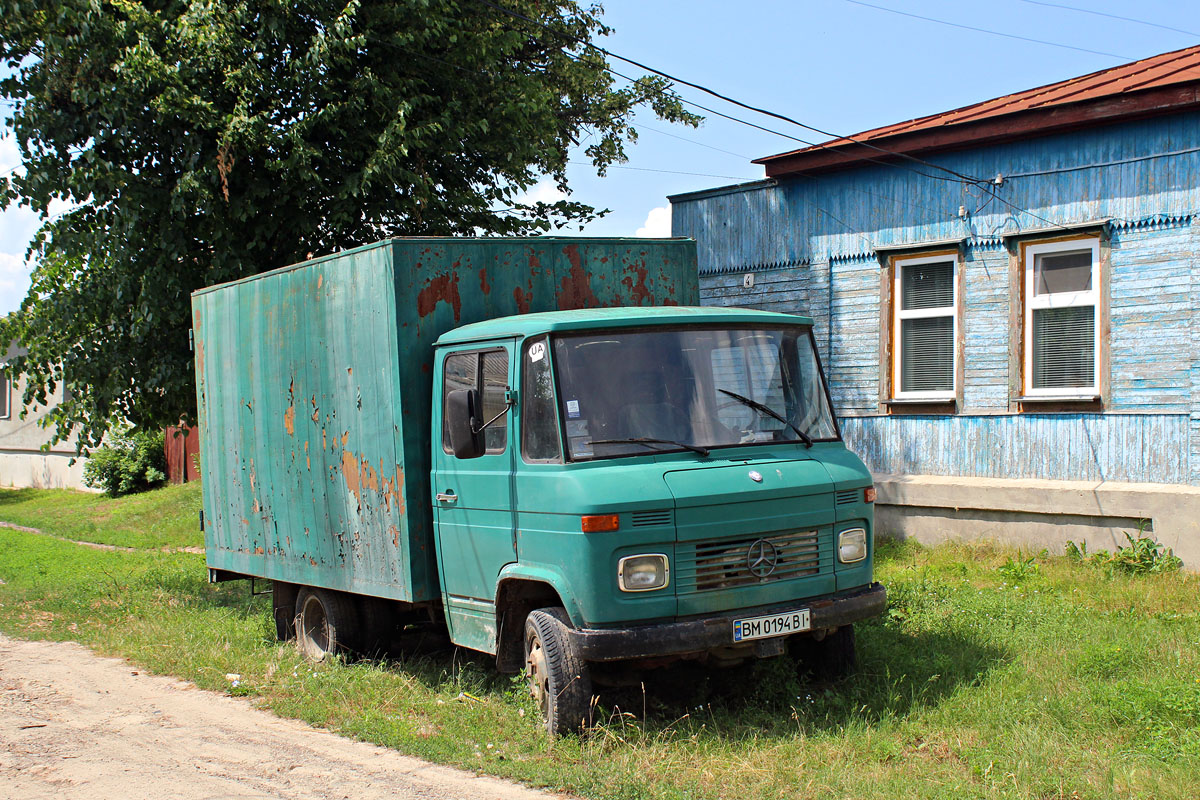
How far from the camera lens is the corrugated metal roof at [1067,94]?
10664mm

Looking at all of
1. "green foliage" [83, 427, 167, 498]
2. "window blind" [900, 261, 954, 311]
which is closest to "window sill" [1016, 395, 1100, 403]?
"window blind" [900, 261, 954, 311]

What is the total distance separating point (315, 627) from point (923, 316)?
748 centimetres

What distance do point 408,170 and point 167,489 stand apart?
1720 centimetres

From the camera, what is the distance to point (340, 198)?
12242 millimetres

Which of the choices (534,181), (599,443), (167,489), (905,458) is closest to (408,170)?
(534,181)

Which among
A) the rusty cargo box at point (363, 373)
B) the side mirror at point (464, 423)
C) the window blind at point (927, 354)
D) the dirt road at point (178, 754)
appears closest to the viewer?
the dirt road at point (178, 754)

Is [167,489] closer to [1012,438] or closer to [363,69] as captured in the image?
[363,69]

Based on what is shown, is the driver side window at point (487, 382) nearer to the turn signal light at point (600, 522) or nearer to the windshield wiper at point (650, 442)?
the windshield wiper at point (650, 442)

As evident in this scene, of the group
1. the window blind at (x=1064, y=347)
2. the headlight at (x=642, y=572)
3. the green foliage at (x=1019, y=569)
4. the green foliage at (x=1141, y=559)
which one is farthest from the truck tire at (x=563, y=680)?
the window blind at (x=1064, y=347)

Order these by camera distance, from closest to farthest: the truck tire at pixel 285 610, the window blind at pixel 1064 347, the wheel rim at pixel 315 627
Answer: the wheel rim at pixel 315 627 < the truck tire at pixel 285 610 < the window blind at pixel 1064 347

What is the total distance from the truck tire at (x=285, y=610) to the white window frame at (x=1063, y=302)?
7611mm

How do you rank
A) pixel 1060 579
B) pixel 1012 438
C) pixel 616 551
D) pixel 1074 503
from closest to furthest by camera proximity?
pixel 616 551 → pixel 1060 579 → pixel 1074 503 → pixel 1012 438

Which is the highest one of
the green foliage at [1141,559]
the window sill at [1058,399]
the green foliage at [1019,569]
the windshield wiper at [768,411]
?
the windshield wiper at [768,411]

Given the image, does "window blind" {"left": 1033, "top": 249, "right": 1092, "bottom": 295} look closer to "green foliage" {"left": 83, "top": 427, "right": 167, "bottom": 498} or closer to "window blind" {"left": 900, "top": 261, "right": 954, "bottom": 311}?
"window blind" {"left": 900, "top": 261, "right": 954, "bottom": 311}
